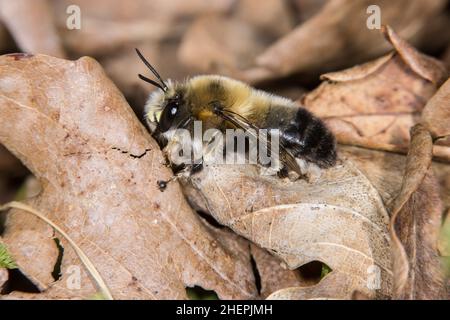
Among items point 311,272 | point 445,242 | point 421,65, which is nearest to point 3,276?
point 311,272

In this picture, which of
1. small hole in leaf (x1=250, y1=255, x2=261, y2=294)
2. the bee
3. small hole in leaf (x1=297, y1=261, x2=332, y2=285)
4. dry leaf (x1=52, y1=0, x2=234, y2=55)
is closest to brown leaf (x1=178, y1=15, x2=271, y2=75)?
dry leaf (x1=52, y1=0, x2=234, y2=55)

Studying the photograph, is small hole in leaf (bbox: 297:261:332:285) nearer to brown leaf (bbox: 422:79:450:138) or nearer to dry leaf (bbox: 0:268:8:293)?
brown leaf (bbox: 422:79:450:138)

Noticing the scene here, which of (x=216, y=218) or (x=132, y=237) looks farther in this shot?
(x=216, y=218)

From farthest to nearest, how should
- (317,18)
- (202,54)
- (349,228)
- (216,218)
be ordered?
(202,54)
(317,18)
(216,218)
(349,228)

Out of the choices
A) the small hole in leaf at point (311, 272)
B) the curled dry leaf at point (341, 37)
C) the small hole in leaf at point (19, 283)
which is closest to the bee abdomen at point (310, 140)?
the small hole in leaf at point (311, 272)

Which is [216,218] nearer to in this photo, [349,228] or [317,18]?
[349,228]

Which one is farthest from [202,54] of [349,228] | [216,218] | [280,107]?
[349,228]

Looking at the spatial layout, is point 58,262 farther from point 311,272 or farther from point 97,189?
point 311,272
